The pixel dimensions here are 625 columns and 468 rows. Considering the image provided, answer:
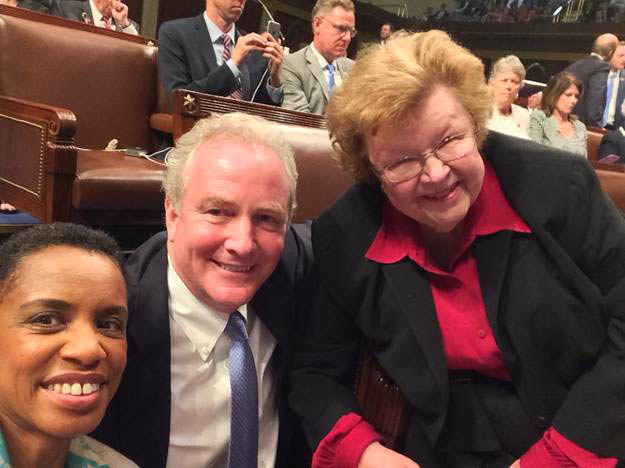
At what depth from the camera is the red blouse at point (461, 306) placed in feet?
3.94

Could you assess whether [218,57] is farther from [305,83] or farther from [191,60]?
[305,83]

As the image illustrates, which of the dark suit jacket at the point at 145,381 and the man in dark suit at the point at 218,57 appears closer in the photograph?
the dark suit jacket at the point at 145,381

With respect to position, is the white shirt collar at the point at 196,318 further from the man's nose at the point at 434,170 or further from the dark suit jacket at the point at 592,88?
the dark suit jacket at the point at 592,88

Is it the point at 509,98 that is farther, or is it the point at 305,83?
the point at 509,98

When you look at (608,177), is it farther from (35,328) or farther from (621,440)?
(35,328)

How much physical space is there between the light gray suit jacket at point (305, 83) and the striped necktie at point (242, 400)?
2.24m

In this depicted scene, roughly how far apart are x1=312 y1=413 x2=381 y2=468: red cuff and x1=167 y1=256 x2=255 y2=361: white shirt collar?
0.31m

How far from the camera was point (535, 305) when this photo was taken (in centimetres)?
117

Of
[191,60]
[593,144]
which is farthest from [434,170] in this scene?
[593,144]

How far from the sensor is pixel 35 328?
84 centimetres

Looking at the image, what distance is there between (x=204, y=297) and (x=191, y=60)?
190cm

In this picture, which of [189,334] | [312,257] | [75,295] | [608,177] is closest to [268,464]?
[189,334]

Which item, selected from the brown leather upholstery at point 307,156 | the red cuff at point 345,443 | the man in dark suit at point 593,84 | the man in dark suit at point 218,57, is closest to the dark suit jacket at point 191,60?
the man in dark suit at point 218,57

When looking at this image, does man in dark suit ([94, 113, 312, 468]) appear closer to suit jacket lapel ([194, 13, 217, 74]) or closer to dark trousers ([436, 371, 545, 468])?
dark trousers ([436, 371, 545, 468])
